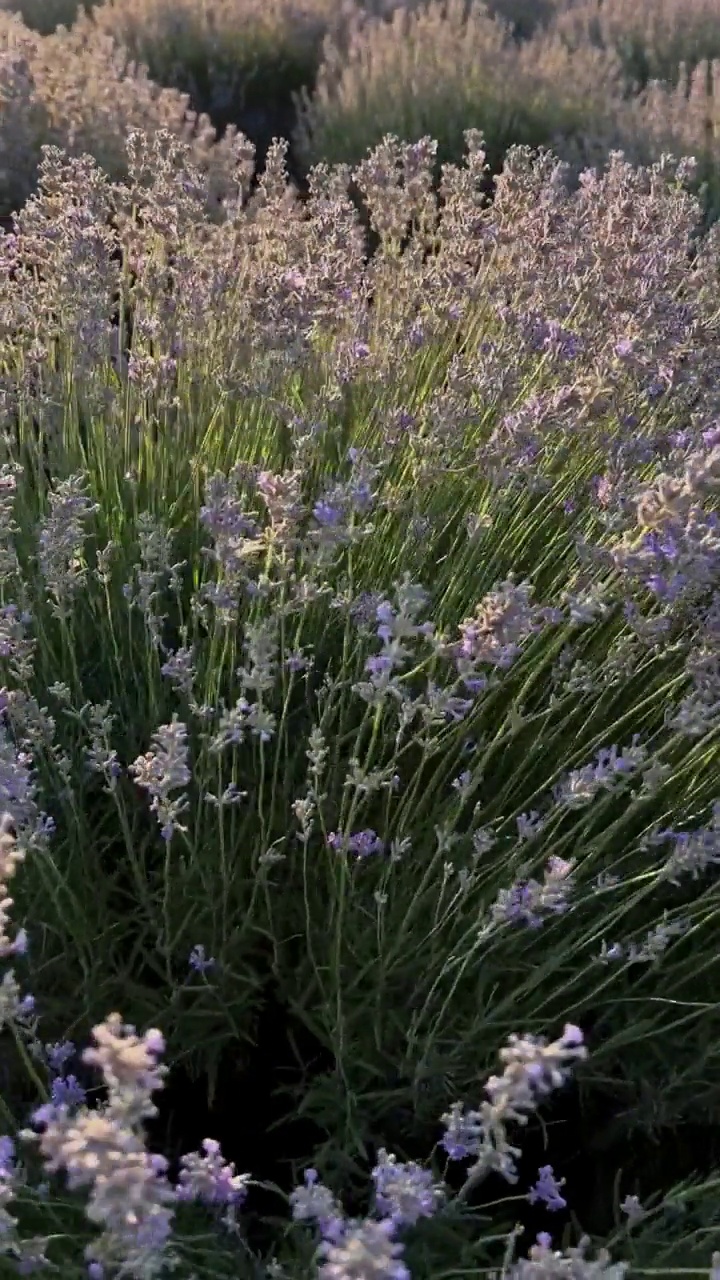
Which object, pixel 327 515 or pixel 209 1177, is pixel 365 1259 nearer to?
pixel 209 1177

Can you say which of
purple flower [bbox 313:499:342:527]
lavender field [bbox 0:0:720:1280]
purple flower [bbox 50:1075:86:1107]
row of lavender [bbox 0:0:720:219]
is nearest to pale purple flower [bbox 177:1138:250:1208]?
lavender field [bbox 0:0:720:1280]

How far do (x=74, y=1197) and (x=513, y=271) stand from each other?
2.07 metres

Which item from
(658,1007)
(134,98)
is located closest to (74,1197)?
(658,1007)

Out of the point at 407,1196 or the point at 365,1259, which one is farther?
the point at 407,1196

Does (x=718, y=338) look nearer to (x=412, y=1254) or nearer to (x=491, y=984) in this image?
(x=491, y=984)

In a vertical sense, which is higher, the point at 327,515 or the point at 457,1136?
the point at 327,515

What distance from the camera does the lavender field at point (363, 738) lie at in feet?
4.20

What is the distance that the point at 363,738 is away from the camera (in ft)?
A: 6.23

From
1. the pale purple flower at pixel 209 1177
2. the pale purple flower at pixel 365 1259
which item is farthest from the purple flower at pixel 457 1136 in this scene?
the pale purple flower at pixel 365 1259

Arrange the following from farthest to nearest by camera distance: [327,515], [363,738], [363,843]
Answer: [363,738] → [363,843] → [327,515]

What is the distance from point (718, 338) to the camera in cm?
212

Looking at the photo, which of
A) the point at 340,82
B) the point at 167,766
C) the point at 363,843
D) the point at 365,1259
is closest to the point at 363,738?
the point at 363,843

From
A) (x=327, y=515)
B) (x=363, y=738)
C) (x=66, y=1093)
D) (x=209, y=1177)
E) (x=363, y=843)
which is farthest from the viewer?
(x=363, y=738)

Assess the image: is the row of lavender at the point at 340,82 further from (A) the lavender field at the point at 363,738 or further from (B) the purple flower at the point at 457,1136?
(B) the purple flower at the point at 457,1136
